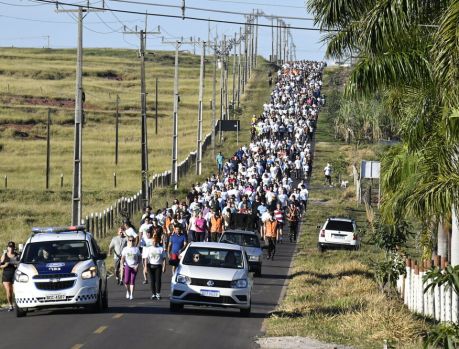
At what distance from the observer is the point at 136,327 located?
72.2 feet

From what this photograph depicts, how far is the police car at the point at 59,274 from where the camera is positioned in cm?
2380

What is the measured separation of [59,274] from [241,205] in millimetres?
23754

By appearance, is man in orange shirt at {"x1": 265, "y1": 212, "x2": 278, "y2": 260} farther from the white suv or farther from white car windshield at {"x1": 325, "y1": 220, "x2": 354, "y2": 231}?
white car windshield at {"x1": 325, "y1": 220, "x2": 354, "y2": 231}

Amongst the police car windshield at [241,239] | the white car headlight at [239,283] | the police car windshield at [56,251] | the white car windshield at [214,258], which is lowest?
the police car windshield at [241,239]

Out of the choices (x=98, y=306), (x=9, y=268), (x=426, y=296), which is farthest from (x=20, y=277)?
(x=426, y=296)

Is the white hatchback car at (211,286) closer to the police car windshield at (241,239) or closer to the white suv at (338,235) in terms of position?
the police car windshield at (241,239)

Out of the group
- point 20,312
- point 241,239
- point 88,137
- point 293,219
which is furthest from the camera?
point 88,137

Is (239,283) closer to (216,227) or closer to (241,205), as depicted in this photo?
(216,227)

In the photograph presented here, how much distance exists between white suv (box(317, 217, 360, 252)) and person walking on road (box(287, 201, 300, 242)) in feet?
6.97

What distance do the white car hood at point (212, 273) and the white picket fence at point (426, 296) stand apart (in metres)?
3.62

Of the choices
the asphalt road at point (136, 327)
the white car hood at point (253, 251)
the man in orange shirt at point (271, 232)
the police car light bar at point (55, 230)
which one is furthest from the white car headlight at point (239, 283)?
the man in orange shirt at point (271, 232)

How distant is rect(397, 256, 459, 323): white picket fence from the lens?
23.5 meters

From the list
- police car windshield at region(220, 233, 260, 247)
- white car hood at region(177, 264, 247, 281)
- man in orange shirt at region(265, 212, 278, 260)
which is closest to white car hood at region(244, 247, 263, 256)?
police car windshield at region(220, 233, 260, 247)

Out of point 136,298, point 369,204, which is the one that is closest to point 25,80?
point 369,204
